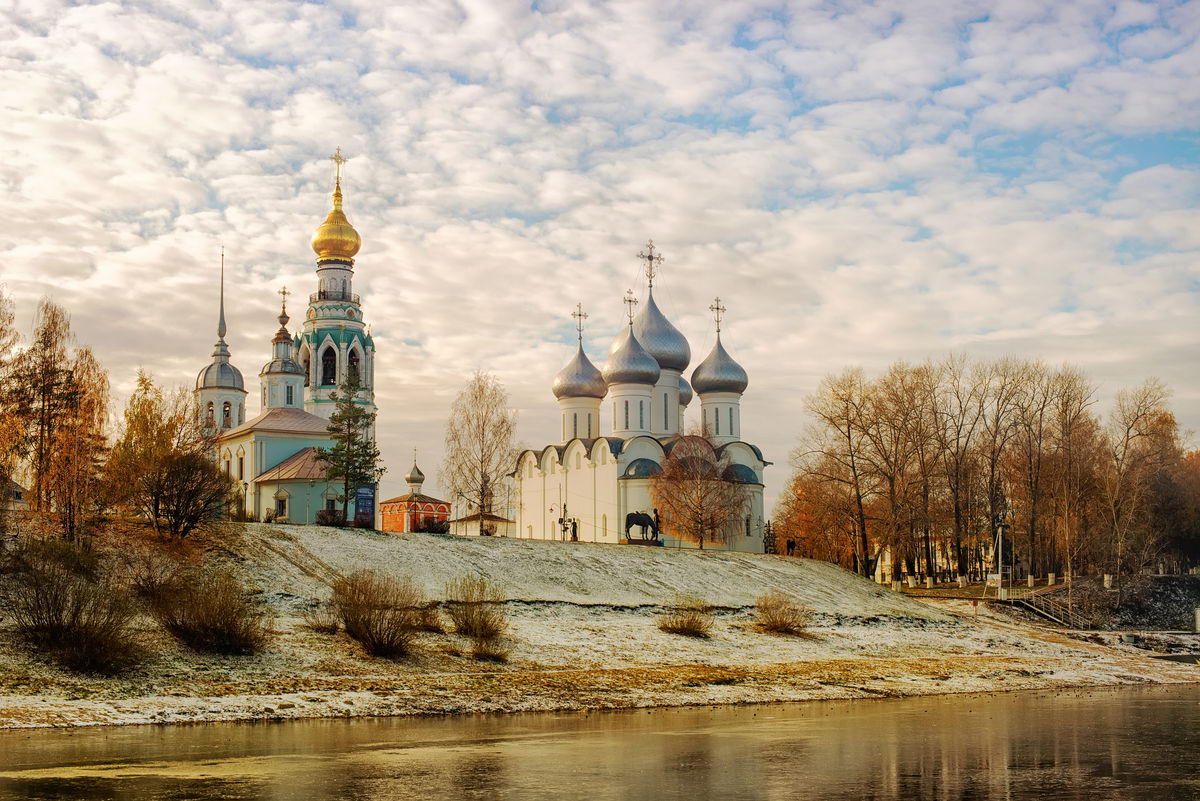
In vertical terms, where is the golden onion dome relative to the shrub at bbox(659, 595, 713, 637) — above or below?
above

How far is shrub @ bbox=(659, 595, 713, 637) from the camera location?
27375mm

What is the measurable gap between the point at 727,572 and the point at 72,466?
64.8 ft

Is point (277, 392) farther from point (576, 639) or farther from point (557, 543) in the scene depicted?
point (576, 639)

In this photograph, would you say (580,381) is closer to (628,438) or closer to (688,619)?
(628,438)

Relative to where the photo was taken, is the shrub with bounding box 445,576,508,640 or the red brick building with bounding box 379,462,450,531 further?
the red brick building with bounding box 379,462,450,531

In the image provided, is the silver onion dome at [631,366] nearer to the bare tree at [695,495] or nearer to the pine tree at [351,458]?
the bare tree at [695,495]

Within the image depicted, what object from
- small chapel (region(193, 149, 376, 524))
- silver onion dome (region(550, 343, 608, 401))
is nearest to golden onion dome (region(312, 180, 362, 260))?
small chapel (region(193, 149, 376, 524))

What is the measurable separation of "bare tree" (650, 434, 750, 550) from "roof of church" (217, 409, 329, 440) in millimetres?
15851

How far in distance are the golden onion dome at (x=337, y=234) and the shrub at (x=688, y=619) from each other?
4522cm

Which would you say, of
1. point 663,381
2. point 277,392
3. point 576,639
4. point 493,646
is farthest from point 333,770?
point 277,392

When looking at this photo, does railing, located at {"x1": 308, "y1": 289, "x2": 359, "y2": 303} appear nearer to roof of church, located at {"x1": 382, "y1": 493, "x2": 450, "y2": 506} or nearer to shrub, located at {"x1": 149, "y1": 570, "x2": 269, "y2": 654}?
roof of church, located at {"x1": 382, "y1": 493, "x2": 450, "y2": 506}

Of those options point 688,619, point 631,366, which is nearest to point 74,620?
point 688,619

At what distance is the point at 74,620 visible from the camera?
19.3m

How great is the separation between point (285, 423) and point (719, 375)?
20917 mm
